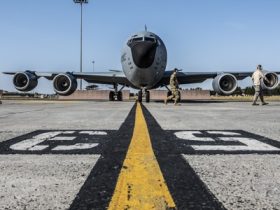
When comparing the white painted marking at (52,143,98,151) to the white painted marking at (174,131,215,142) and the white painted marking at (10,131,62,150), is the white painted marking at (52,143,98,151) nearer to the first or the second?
the white painted marking at (10,131,62,150)

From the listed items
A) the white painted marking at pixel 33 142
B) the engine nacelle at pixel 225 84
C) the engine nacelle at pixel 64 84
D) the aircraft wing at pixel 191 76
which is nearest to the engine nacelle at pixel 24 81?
the engine nacelle at pixel 64 84

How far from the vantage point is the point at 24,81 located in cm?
2517

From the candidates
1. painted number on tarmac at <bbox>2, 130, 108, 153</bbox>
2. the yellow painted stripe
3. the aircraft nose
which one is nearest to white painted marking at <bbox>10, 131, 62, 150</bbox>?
painted number on tarmac at <bbox>2, 130, 108, 153</bbox>

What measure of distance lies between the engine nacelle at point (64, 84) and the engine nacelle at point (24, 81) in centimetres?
187

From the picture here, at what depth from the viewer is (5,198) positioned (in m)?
2.51

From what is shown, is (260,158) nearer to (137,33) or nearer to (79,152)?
(79,152)

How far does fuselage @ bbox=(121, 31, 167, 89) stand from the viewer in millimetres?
20453

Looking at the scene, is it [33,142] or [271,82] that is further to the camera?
[271,82]

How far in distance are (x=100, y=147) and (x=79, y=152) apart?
0.40m

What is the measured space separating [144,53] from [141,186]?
58.4 feet

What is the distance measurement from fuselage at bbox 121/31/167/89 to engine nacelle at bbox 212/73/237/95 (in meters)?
3.31

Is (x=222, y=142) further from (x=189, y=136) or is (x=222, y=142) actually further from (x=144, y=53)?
(x=144, y=53)

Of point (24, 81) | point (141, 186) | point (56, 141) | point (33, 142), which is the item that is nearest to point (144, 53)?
point (24, 81)

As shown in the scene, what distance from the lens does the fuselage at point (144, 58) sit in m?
20.5
